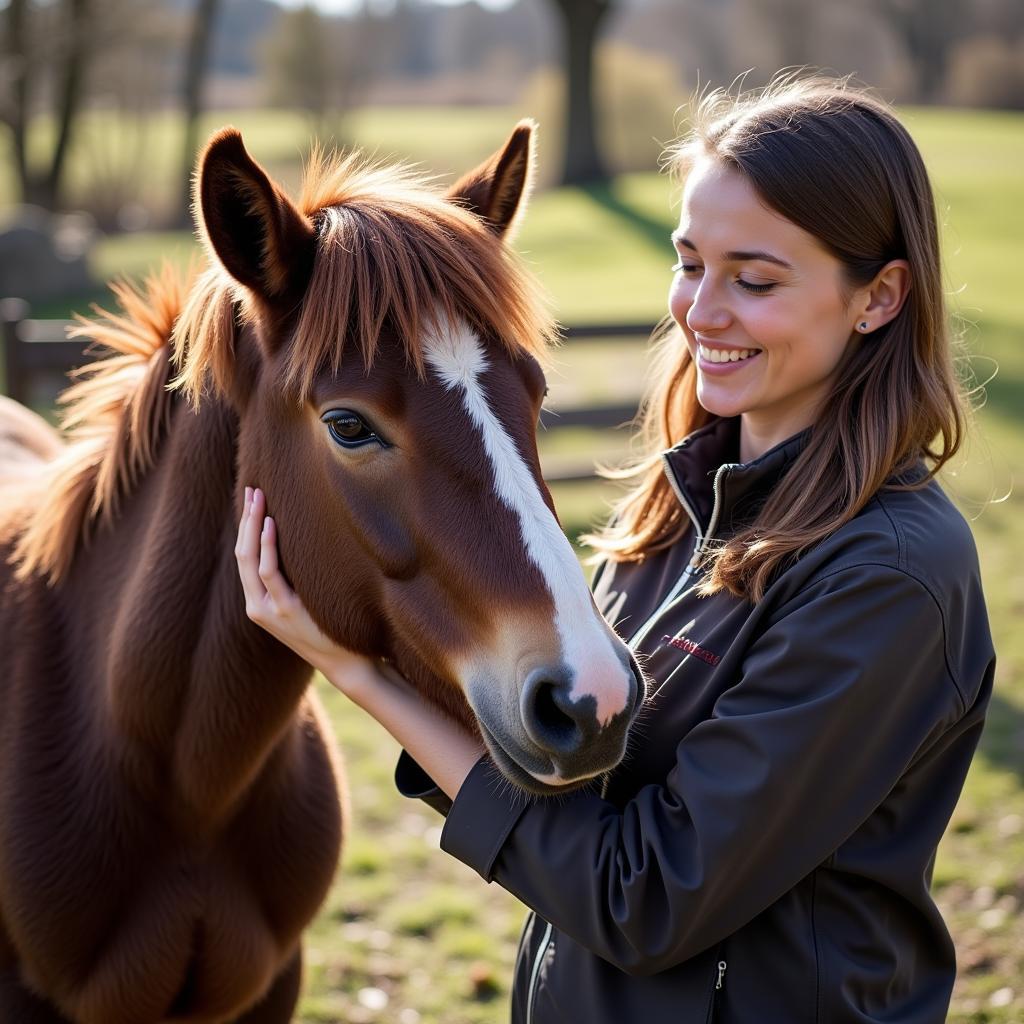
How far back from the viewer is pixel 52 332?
7.59m

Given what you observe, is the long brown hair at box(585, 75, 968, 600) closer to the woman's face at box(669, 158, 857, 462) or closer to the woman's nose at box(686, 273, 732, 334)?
the woman's face at box(669, 158, 857, 462)

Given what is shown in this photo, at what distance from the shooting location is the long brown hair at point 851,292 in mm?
1890

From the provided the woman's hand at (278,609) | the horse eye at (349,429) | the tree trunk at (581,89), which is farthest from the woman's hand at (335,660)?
the tree trunk at (581,89)

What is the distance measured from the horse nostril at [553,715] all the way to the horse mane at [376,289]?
24.7 inches

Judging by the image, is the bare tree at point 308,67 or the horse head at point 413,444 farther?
the bare tree at point 308,67

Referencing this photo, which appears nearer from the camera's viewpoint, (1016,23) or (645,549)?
(645,549)

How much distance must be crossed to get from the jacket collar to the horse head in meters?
0.38

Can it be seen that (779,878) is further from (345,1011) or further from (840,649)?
(345,1011)

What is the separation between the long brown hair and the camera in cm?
189

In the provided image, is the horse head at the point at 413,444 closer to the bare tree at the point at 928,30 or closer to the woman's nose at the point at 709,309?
the woman's nose at the point at 709,309

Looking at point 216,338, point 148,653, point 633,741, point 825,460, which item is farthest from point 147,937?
point 825,460

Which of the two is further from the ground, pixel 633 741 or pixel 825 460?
pixel 825 460

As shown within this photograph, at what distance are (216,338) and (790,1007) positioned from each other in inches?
65.3

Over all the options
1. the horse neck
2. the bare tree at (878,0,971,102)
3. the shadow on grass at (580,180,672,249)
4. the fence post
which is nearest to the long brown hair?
the horse neck
